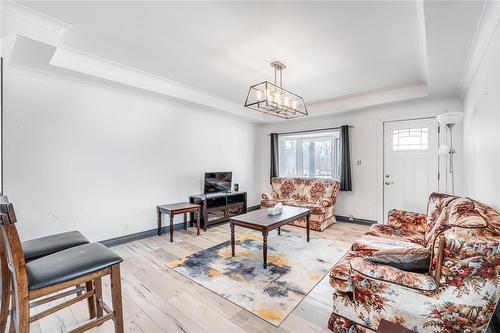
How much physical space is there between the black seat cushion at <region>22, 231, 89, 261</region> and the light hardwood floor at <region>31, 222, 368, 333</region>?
24.7 inches

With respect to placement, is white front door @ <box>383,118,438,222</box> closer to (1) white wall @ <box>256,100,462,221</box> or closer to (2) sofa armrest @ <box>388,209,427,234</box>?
(1) white wall @ <box>256,100,462,221</box>

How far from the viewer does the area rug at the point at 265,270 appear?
7.10 feet

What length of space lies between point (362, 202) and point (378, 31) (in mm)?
3519

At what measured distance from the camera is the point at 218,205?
15.9 feet

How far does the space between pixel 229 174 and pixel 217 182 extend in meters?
0.37

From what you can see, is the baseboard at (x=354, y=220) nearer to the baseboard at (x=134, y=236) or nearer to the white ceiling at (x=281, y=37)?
the white ceiling at (x=281, y=37)

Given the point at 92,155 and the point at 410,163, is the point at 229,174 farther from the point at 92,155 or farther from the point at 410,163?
the point at 410,163

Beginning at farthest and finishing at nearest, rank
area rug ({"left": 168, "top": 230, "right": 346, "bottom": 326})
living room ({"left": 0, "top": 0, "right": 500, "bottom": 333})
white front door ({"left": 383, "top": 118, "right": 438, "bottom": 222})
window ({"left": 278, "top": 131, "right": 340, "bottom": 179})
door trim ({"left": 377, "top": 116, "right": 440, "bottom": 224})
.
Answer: window ({"left": 278, "top": 131, "right": 340, "bottom": 179}), door trim ({"left": 377, "top": 116, "right": 440, "bottom": 224}), white front door ({"left": 383, "top": 118, "right": 438, "bottom": 222}), area rug ({"left": 168, "top": 230, "right": 346, "bottom": 326}), living room ({"left": 0, "top": 0, "right": 500, "bottom": 333})

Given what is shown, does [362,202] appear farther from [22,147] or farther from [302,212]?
[22,147]

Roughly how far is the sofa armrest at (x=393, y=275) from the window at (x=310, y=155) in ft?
12.7

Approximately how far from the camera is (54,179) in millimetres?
3061

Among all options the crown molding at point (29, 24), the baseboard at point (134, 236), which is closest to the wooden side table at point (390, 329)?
the crown molding at point (29, 24)

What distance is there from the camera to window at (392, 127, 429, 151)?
427 centimetres

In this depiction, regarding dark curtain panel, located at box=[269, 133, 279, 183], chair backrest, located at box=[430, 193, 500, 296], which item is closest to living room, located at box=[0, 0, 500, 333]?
chair backrest, located at box=[430, 193, 500, 296]
